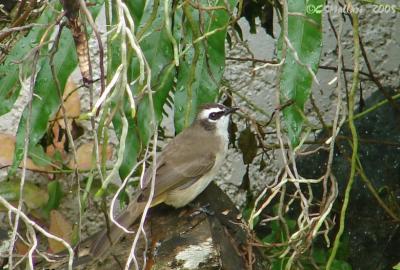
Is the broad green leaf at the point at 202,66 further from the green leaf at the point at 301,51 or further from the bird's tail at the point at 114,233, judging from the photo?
the bird's tail at the point at 114,233

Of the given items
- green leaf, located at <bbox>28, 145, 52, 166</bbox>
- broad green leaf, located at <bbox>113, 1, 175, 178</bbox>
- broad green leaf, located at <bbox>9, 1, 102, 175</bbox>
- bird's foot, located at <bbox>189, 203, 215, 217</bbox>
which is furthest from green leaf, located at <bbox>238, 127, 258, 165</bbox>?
Result: broad green leaf, located at <bbox>9, 1, 102, 175</bbox>

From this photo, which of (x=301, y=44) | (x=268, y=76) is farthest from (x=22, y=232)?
(x=301, y=44)

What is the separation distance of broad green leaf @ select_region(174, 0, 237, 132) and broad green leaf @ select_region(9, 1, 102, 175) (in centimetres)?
44

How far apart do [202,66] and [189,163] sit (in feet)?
2.67

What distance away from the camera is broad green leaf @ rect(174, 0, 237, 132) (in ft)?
11.1

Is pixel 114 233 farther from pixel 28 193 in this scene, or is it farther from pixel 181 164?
pixel 28 193

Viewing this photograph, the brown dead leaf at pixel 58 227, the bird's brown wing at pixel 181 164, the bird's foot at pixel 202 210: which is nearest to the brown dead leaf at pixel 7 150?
the brown dead leaf at pixel 58 227

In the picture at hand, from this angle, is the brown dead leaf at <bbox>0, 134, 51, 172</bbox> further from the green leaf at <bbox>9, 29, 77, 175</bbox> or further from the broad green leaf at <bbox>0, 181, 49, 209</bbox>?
the green leaf at <bbox>9, 29, 77, 175</bbox>

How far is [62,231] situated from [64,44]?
1.88 metres

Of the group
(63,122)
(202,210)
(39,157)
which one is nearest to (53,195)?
(39,157)

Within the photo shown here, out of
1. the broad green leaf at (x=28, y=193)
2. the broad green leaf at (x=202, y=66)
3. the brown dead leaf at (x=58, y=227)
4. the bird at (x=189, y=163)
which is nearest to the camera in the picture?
the broad green leaf at (x=202, y=66)

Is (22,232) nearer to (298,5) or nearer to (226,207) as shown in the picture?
(226,207)

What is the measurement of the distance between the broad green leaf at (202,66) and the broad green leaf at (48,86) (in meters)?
0.44

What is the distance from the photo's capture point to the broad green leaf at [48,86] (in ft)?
11.2
